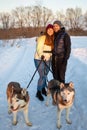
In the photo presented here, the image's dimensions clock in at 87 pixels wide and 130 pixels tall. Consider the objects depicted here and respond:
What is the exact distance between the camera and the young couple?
21.0ft

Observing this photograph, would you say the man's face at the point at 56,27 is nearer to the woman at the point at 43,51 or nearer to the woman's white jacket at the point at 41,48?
the woman at the point at 43,51

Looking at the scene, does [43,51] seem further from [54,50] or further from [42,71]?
[42,71]

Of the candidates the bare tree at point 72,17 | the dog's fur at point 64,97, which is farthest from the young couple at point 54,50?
the bare tree at point 72,17

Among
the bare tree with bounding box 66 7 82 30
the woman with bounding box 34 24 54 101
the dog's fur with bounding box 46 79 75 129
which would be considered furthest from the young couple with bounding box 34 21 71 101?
the bare tree with bounding box 66 7 82 30

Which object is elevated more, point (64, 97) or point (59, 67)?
point (59, 67)

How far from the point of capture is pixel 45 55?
6.70 m

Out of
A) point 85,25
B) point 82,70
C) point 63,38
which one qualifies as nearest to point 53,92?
point 63,38

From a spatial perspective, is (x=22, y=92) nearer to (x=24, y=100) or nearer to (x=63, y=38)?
(x=24, y=100)

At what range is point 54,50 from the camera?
6.62 m

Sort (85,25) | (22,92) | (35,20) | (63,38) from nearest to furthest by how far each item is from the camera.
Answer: (22,92) → (63,38) → (85,25) → (35,20)

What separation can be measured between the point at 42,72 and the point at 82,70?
403cm

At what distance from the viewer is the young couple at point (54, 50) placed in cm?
641

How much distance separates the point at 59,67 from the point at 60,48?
0.52 m

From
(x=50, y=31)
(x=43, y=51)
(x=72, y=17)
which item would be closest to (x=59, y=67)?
(x=43, y=51)
